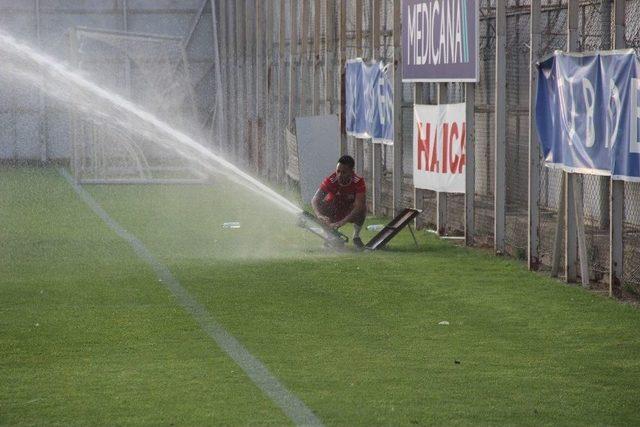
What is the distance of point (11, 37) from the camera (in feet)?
137

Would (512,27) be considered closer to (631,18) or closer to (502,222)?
(631,18)

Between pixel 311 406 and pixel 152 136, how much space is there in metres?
30.2

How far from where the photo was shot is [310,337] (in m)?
11.0

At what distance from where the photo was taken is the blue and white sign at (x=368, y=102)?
21.8m

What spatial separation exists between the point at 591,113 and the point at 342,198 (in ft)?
19.0

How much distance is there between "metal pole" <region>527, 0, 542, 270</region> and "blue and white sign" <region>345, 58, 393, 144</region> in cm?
622

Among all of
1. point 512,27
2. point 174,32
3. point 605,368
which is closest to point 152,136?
point 174,32

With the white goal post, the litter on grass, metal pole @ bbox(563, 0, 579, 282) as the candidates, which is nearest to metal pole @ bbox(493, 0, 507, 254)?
metal pole @ bbox(563, 0, 579, 282)

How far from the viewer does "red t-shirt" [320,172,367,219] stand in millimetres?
18422

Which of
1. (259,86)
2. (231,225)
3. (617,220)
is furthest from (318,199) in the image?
(259,86)

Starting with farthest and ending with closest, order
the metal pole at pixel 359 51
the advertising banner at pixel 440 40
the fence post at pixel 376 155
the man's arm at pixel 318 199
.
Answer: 1. the metal pole at pixel 359 51
2. the fence post at pixel 376 155
3. the man's arm at pixel 318 199
4. the advertising banner at pixel 440 40

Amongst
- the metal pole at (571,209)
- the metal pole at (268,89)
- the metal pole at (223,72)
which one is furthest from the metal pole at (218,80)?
the metal pole at (571,209)

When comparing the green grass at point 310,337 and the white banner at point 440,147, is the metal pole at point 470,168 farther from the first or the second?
the green grass at point 310,337

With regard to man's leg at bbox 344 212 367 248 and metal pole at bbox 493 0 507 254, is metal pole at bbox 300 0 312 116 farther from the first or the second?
metal pole at bbox 493 0 507 254
